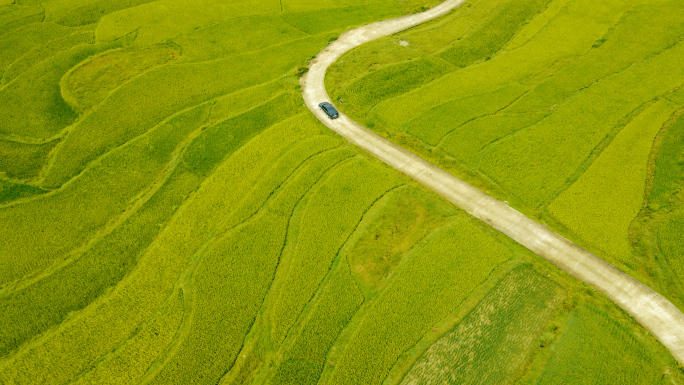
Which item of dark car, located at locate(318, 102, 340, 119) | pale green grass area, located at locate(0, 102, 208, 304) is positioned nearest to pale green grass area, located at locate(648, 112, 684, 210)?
dark car, located at locate(318, 102, 340, 119)

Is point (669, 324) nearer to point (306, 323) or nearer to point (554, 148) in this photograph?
point (554, 148)

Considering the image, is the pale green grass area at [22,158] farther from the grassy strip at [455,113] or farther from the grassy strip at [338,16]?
the grassy strip at [455,113]

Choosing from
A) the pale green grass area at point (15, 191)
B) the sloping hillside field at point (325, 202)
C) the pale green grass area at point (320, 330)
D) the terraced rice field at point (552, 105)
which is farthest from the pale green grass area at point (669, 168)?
the pale green grass area at point (15, 191)

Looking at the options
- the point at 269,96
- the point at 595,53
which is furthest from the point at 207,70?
the point at 595,53

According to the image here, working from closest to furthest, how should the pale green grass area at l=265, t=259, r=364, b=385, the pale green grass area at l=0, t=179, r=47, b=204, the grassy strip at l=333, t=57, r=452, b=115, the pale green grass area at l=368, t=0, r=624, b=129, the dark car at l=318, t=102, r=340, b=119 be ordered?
the pale green grass area at l=265, t=259, r=364, b=385 < the pale green grass area at l=0, t=179, r=47, b=204 < the dark car at l=318, t=102, r=340, b=119 < the pale green grass area at l=368, t=0, r=624, b=129 < the grassy strip at l=333, t=57, r=452, b=115

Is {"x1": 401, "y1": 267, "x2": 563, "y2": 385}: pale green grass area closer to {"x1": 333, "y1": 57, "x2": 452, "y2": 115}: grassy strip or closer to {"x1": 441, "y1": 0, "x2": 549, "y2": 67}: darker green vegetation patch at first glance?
{"x1": 333, "y1": 57, "x2": 452, "y2": 115}: grassy strip
